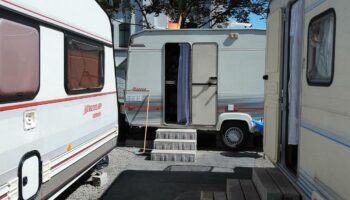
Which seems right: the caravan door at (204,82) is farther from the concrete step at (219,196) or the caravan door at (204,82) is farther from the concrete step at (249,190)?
the concrete step at (219,196)

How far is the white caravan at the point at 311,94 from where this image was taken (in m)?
2.78

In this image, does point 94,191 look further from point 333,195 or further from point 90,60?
point 333,195

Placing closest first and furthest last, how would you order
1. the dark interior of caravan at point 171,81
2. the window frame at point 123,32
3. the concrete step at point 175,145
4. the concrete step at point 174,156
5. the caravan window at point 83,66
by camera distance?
the caravan window at point 83,66 < the concrete step at point 174,156 < the concrete step at point 175,145 < the dark interior of caravan at point 171,81 < the window frame at point 123,32

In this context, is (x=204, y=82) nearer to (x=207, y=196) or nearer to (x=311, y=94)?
(x=207, y=196)

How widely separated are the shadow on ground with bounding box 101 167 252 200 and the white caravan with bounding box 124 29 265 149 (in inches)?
66.6

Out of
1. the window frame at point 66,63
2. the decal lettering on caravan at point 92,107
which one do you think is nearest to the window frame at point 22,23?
the window frame at point 66,63

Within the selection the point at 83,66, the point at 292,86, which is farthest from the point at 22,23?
the point at 292,86

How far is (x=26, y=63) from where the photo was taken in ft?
10.9

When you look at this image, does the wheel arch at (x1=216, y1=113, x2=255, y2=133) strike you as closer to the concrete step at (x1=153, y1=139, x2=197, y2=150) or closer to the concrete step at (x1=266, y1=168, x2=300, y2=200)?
the concrete step at (x1=153, y1=139, x2=197, y2=150)

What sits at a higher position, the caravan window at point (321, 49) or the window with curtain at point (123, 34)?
the window with curtain at point (123, 34)

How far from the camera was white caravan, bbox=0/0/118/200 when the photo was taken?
→ 3.05 meters

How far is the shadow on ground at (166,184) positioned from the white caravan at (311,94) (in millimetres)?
1308

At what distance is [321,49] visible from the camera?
327cm

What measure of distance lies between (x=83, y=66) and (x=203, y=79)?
406 cm
